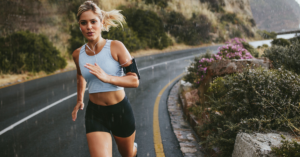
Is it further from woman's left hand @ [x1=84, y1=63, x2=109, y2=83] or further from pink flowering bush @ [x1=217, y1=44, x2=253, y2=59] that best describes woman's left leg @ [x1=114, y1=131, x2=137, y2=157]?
pink flowering bush @ [x1=217, y1=44, x2=253, y2=59]

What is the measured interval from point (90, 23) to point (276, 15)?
145055mm

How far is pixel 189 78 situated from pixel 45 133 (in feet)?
17.3

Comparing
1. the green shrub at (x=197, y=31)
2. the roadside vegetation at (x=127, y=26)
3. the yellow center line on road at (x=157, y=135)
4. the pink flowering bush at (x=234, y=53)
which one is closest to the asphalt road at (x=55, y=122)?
the yellow center line on road at (x=157, y=135)

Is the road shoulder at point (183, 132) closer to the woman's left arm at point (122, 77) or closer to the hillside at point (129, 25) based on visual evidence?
the woman's left arm at point (122, 77)

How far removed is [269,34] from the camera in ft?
161

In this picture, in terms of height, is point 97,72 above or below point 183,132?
above

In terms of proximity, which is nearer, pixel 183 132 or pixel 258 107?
pixel 258 107

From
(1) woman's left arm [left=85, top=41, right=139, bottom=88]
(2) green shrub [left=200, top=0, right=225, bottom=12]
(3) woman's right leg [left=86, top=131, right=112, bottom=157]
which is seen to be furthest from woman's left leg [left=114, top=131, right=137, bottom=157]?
(2) green shrub [left=200, top=0, right=225, bottom=12]

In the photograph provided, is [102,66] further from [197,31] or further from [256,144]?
[197,31]

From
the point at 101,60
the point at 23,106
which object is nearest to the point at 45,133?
the point at 23,106

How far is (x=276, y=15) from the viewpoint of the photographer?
122000 millimetres

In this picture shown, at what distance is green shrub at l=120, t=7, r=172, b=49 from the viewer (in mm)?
23203

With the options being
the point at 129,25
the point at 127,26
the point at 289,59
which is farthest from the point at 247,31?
the point at 289,59

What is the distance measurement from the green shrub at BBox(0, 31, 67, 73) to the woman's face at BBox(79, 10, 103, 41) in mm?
11145
